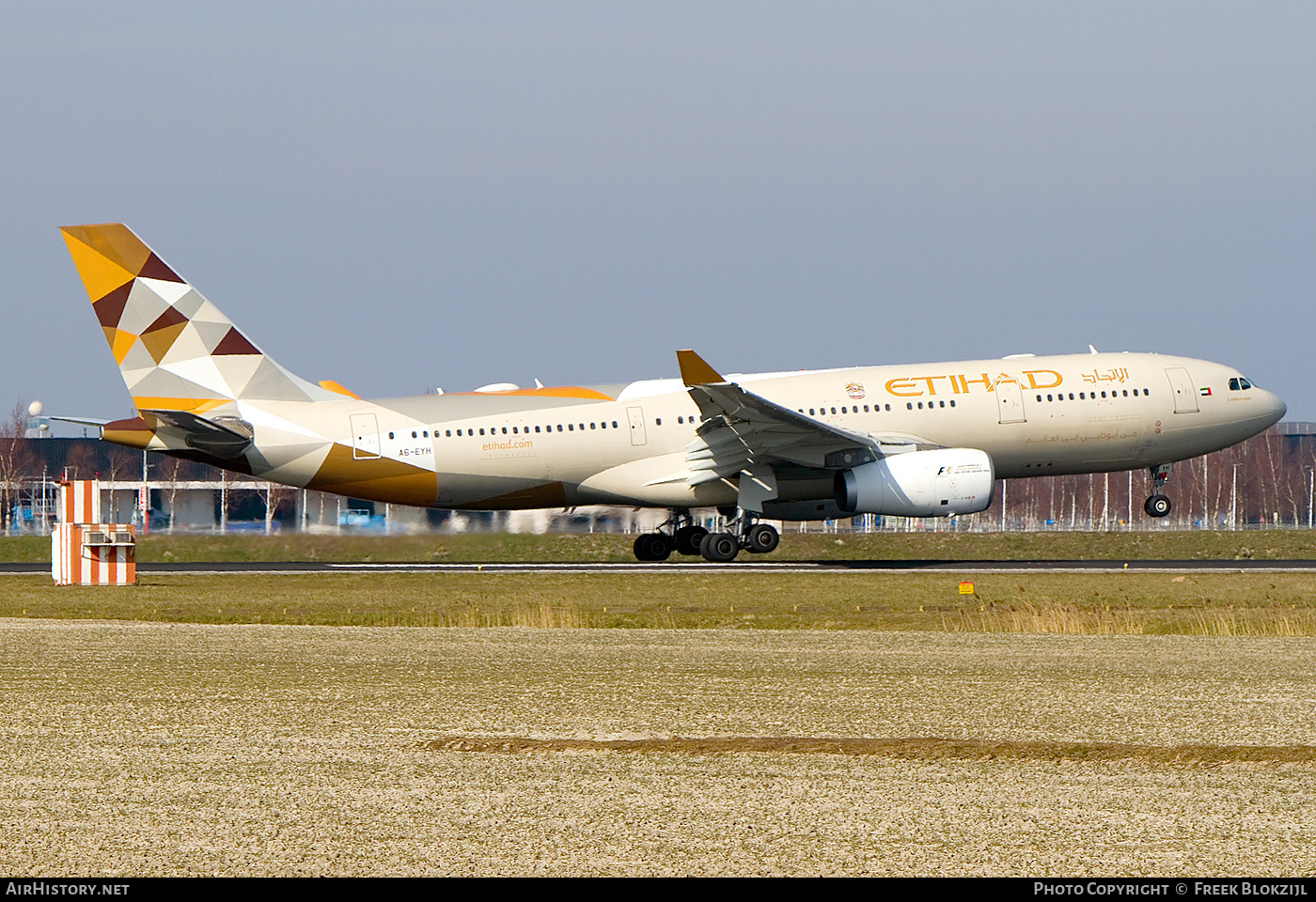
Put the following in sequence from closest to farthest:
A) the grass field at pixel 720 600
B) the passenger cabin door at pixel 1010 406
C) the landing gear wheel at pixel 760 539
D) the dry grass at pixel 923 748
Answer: the dry grass at pixel 923 748, the grass field at pixel 720 600, the landing gear wheel at pixel 760 539, the passenger cabin door at pixel 1010 406

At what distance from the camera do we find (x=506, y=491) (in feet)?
135

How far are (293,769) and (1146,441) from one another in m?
35.5

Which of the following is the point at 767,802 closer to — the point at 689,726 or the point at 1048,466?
the point at 689,726

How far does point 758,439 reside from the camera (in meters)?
39.8

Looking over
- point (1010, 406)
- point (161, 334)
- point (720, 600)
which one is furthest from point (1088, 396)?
point (161, 334)

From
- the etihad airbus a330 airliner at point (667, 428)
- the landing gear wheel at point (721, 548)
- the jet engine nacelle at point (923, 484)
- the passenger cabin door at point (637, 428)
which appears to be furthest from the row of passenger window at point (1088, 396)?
the passenger cabin door at point (637, 428)

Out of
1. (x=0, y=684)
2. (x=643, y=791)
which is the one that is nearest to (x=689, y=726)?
(x=643, y=791)

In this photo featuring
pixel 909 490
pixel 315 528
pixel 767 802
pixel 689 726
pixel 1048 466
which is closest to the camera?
pixel 767 802

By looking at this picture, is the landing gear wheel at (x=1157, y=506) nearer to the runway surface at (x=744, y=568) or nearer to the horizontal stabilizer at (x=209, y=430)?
the runway surface at (x=744, y=568)

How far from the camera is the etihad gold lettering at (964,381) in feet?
137

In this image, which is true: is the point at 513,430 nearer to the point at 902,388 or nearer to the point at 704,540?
the point at 704,540

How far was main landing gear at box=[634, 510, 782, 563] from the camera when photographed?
41375 mm

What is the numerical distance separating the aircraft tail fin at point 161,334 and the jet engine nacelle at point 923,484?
45.9 feet

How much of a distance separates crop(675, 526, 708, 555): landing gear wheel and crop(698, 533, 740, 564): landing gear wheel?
1.82 m
